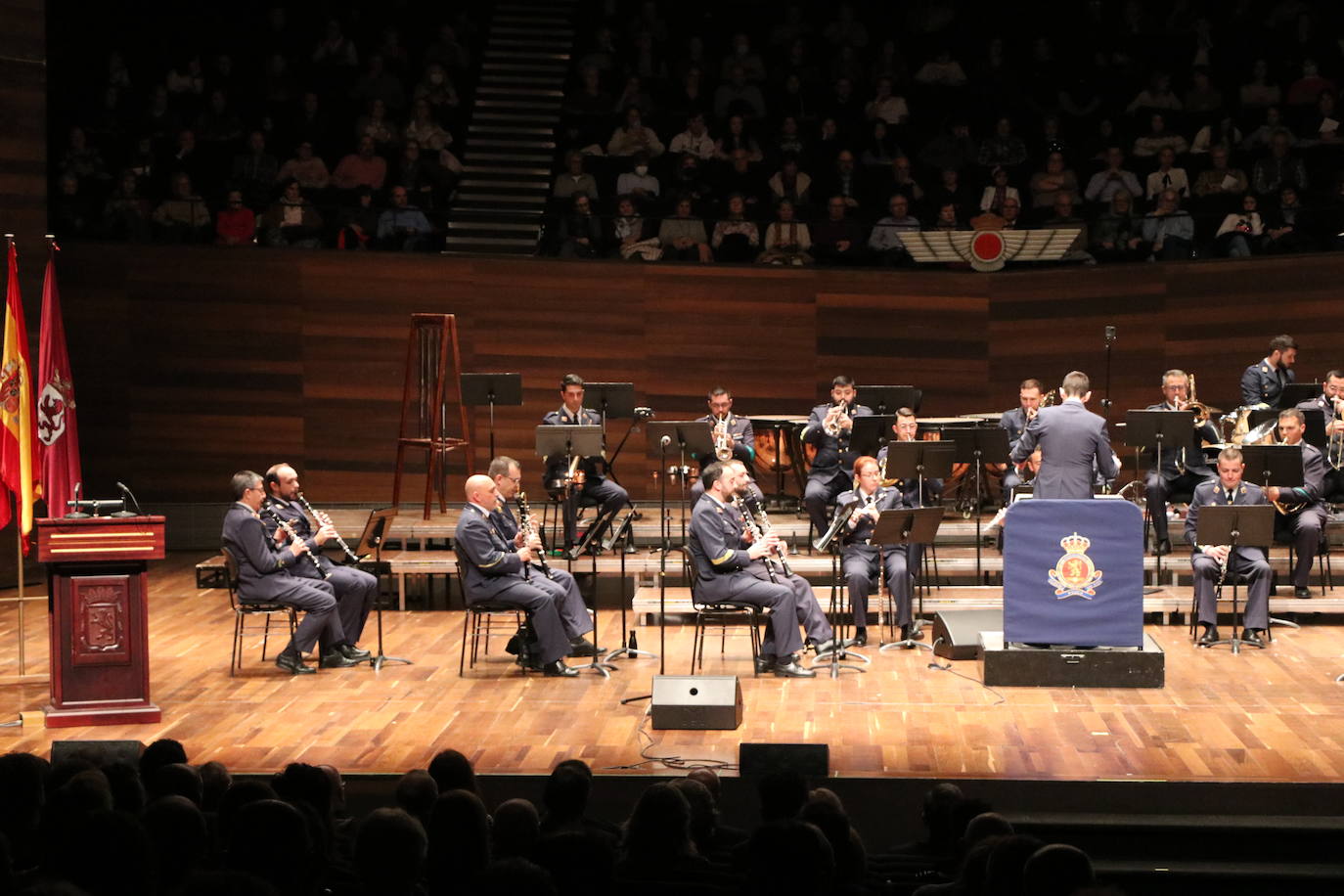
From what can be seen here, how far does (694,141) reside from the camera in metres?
15.8

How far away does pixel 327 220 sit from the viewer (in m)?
14.7

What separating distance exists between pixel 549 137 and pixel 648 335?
251 centimetres

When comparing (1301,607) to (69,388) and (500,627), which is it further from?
(69,388)

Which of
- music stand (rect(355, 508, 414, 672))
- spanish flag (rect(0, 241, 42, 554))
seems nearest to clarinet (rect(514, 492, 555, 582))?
music stand (rect(355, 508, 414, 672))

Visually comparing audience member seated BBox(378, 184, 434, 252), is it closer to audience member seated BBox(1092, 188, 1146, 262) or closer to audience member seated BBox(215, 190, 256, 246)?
audience member seated BBox(215, 190, 256, 246)

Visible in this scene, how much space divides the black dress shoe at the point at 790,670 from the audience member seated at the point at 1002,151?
744 centimetres

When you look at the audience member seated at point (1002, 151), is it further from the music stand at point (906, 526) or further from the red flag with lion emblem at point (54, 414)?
the red flag with lion emblem at point (54, 414)

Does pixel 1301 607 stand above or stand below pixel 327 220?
below

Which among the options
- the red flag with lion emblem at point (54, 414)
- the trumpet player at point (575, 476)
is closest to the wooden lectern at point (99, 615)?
the red flag with lion emblem at point (54, 414)

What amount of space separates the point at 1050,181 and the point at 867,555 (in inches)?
237

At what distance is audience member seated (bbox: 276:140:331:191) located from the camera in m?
15.2

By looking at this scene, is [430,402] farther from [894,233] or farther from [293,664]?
[894,233]

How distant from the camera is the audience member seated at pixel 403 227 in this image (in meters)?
14.8

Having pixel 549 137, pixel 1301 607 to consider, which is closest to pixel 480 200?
pixel 549 137
